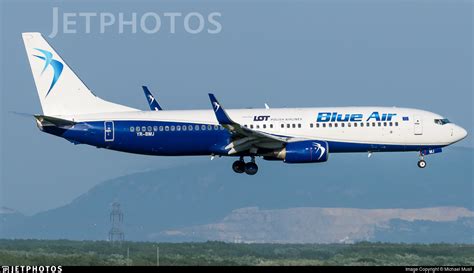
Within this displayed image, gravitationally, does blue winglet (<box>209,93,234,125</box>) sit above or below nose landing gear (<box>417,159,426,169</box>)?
above

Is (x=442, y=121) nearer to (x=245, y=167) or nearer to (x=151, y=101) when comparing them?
(x=245, y=167)

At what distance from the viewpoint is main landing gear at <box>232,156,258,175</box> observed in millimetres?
80125

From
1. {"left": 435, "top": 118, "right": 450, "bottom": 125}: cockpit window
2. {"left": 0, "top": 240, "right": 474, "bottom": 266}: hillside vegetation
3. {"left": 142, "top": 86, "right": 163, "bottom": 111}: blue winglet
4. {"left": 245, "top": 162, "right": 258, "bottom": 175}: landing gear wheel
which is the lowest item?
{"left": 0, "top": 240, "right": 474, "bottom": 266}: hillside vegetation

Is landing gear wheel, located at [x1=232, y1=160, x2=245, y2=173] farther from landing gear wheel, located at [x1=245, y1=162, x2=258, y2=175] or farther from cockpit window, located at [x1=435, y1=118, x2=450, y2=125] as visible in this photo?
cockpit window, located at [x1=435, y1=118, x2=450, y2=125]

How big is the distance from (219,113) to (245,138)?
4.44 m

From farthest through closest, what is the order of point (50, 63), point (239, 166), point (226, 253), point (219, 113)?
point (50, 63)
point (239, 166)
point (219, 113)
point (226, 253)

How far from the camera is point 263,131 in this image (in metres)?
78.8

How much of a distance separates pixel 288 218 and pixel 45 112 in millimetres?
110879

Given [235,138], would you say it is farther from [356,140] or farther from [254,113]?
[356,140]

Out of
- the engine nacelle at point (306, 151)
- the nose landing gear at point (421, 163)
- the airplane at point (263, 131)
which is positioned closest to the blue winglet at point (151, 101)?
the airplane at point (263, 131)

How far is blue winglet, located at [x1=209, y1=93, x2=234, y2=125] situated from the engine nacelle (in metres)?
5.11

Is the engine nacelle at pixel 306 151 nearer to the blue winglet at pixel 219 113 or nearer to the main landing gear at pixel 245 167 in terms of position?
the main landing gear at pixel 245 167

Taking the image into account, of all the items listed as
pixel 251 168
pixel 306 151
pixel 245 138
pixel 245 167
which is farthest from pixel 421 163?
pixel 245 138

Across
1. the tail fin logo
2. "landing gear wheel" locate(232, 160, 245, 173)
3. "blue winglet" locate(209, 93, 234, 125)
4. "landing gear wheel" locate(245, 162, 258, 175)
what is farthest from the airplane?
the tail fin logo
